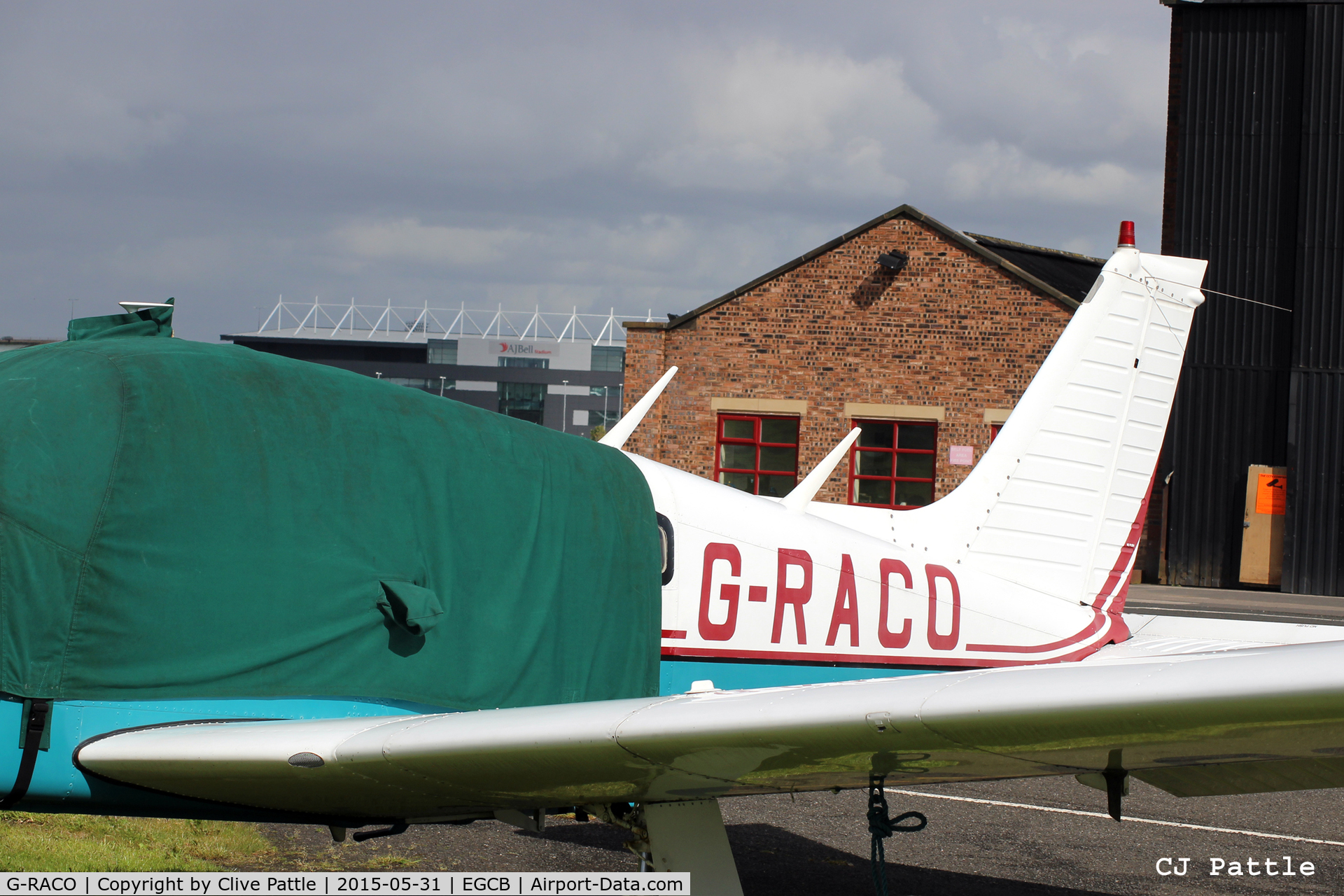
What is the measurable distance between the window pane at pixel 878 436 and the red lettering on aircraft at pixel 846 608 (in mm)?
18900

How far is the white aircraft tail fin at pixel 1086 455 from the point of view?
5.78 meters

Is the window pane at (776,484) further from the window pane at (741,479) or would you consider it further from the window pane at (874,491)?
the window pane at (874,491)

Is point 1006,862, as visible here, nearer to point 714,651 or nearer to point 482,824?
point 714,651

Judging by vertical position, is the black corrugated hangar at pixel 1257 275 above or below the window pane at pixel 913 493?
above

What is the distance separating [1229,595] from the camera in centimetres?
2261

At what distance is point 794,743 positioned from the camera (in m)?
2.69

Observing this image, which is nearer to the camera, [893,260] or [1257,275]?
[893,260]

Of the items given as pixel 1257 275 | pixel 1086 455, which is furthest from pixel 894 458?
pixel 1086 455

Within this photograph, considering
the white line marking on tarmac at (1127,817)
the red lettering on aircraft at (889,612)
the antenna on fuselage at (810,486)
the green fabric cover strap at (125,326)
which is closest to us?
the green fabric cover strap at (125,326)

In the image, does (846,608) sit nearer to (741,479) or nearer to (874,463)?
(874,463)

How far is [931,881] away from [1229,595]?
19.5 metres

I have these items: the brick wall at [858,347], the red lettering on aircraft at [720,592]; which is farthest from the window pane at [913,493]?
the red lettering on aircraft at [720,592]

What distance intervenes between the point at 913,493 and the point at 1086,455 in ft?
58.4

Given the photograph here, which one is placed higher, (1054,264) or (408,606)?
(1054,264)
